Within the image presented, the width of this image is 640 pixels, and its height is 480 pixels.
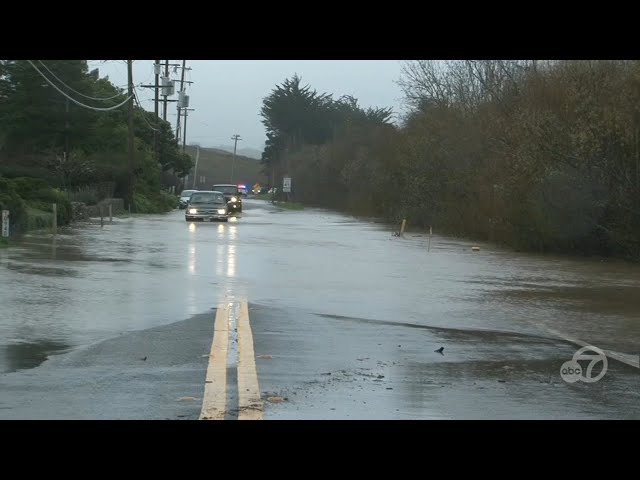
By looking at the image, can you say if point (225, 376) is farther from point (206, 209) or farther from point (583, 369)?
point (206, 209)

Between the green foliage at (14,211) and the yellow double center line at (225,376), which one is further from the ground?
the green foliage at (14,211)

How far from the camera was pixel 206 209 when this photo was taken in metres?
48.6

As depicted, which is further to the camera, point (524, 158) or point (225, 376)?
point (524, 158)

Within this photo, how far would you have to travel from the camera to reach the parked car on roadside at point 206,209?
48.6 metres

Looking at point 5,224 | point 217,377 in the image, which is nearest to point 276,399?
point 217,377

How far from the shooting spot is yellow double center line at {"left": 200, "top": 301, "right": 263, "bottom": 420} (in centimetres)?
829

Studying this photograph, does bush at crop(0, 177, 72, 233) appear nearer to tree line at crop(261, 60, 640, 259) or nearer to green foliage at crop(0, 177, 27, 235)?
green foliage at crop(0, 177, 27, 235)

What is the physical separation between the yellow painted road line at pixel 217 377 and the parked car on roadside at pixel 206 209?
34.5 metres

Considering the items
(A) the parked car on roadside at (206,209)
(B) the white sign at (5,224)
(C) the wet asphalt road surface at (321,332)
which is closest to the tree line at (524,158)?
(C) the wet asphalt road surface at (321,332)

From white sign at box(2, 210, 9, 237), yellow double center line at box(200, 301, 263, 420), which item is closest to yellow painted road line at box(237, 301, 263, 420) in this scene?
yellow double center line at box(200, 301, 263, 420)

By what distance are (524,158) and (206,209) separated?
21.4 metres

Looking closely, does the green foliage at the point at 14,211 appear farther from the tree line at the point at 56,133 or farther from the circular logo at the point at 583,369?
the circular logo at the point at 583,369
